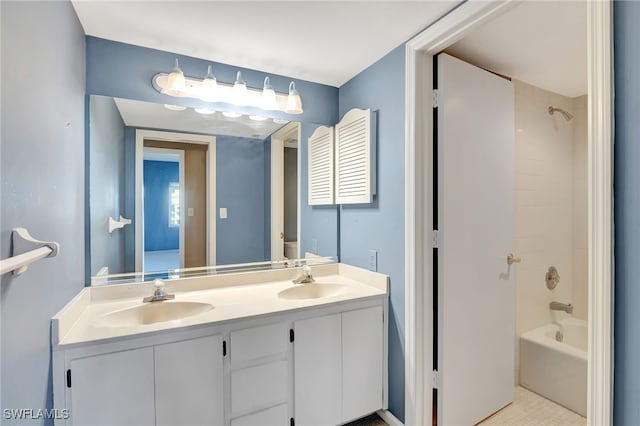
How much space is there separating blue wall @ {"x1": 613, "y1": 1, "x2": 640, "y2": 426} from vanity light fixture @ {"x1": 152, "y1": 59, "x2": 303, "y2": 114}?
1.56m

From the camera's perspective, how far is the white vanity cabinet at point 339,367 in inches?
61.8

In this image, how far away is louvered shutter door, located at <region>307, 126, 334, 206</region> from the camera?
2.28 metres

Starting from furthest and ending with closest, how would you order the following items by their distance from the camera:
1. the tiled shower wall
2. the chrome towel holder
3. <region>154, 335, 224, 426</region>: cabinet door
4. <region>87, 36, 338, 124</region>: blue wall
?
1. the tiled shower wall
2. <region>87, 36, 338, 124</region>: blue wall
3. <region>154, 335, 224, 426</region>: cabinet door
4. the chrome towel holder

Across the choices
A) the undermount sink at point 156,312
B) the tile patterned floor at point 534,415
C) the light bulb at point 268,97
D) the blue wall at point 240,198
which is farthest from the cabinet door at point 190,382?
Result: the tile patterned floor at point 534,415

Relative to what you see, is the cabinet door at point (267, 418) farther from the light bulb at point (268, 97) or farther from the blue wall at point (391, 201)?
the light bulb at point (268, 97)

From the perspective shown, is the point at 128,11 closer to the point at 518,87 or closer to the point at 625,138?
the point at 625,138

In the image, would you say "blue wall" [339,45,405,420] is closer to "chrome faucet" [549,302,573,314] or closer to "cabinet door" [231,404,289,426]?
"cabinet door" [231,404,289,426]

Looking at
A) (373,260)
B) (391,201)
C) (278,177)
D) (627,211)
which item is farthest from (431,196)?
(278,177)

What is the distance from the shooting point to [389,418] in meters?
1.80

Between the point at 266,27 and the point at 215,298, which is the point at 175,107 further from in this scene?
the point at 215,298

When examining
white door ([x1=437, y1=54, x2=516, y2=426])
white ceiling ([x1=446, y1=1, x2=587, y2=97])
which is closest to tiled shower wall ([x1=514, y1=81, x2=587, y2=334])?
white ceiling ([x1=446, y1=1, x2=587, y2=97])

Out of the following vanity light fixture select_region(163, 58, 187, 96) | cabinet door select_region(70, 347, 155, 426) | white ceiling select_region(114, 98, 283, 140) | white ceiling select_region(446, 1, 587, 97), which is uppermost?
white ceiling select_region(446, 1, 587, 97)

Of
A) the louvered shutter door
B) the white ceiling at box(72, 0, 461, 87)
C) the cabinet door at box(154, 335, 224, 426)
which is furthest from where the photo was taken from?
the louvered shutter door

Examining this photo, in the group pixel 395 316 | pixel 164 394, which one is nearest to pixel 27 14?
pixel 164 394
